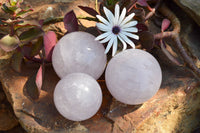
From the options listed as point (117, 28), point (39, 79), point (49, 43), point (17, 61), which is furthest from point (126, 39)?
point (17, 61)

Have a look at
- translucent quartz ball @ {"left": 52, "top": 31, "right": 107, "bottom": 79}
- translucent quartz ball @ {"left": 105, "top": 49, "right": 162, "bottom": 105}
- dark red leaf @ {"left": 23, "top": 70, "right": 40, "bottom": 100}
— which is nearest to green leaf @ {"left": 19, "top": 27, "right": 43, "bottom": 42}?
translucent quartz ball @ {"left": 52, "top": 31, "right": 107, "bottom": 79}

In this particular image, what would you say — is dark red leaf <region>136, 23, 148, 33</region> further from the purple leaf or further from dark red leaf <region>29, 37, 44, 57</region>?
dark red leaf <region>29, 37, 44, 57</region>

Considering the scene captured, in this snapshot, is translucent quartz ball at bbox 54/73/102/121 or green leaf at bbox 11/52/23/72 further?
green leaf at bbox 11/52/23/72

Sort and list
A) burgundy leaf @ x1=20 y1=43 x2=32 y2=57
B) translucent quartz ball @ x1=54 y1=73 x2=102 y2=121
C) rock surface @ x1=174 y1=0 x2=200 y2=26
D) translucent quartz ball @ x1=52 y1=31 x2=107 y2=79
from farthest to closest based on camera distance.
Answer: rock surface @ x1=174 y1=0 x2=200 y2=26
burgundy leaf @ x1=20 y1=43 x2=32 y2=57
translucent quartz ball @ x1=52 y1=31 x2=107 y2=79
translucent quartz ball @ x1=54 y1=73 x2=102 y2=121

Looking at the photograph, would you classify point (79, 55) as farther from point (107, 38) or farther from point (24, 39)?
point (24, 39)

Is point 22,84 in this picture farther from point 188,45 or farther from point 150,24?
point 188,45

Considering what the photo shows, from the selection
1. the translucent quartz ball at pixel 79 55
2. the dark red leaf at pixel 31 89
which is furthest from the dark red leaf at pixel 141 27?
the dark red leaf at pixel 31 89
